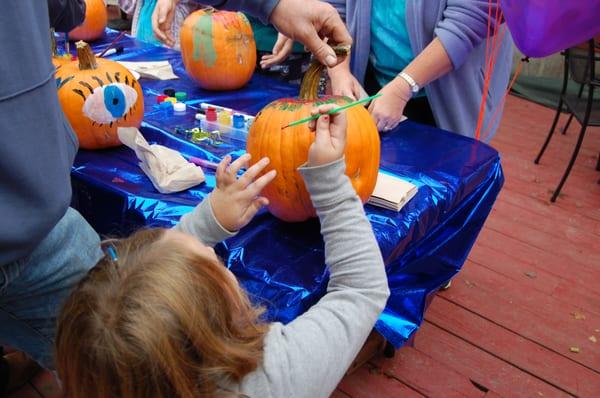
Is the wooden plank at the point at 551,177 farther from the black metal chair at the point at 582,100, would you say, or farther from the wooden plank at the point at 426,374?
the wooden plank at the point at 426,374

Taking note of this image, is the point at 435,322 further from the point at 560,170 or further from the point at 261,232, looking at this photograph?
the point at 560,170

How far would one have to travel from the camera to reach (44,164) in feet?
2.20

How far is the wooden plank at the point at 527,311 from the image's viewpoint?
1788mm

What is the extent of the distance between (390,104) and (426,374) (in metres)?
0.90

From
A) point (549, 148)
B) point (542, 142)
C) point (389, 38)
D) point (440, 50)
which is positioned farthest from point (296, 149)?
point (542, 142)

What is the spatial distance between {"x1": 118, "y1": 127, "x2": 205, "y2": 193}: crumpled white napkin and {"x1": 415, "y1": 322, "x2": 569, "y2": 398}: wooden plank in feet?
3.60

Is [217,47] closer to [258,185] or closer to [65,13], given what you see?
[65,13]

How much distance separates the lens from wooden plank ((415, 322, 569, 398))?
1.59 meters

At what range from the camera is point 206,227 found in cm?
87

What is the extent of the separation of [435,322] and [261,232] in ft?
3.77

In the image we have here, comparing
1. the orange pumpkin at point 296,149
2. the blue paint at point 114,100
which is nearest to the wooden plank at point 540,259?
the orange pumpkin at point 296,149

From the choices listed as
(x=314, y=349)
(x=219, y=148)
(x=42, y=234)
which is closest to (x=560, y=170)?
(x=219, y=148)

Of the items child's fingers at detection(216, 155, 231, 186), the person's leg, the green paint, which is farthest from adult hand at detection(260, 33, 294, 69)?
child's fingers at detection(216, 155, 231, 186)

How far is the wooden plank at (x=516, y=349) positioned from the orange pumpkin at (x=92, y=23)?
179 cm
